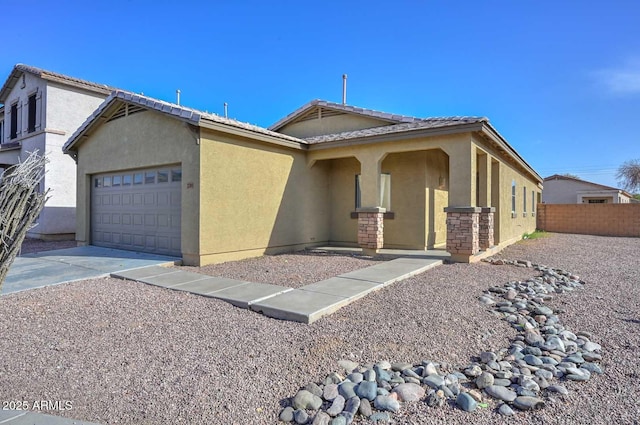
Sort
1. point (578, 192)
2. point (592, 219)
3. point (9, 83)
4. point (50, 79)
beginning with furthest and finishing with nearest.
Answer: point (578, 192) < point (592, 219) < point (9, 83) < point (50, 79)

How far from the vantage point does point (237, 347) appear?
375cm

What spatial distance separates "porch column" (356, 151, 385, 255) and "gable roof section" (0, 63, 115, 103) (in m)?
13.0

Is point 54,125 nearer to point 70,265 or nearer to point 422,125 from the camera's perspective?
point 70,265

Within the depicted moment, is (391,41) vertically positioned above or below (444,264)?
above

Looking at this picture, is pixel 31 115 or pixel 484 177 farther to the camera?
pixel 31 115

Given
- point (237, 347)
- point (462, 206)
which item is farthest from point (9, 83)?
point (462, 206)

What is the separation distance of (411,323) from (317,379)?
179cm

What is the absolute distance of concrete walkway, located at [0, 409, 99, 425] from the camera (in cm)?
246

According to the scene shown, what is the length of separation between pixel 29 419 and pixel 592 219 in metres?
23.3

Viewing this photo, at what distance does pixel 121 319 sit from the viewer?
181 inches

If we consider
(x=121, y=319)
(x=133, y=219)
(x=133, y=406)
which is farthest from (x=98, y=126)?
(x=133, y=406)

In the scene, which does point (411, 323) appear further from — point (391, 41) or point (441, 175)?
point (391, 41)

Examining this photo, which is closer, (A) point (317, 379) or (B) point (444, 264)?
(A) point (317, 379)

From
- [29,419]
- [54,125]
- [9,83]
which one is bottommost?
[29,419]
